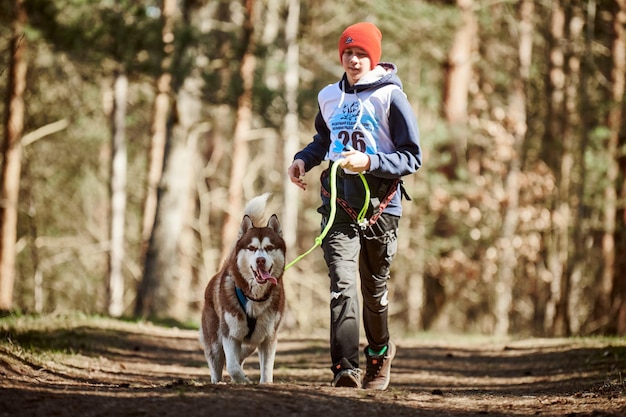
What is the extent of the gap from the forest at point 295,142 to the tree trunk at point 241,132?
7cm

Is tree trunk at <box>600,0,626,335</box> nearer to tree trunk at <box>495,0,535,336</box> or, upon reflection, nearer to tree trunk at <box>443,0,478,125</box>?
tree trunk at <box>495,0,535,336</box>

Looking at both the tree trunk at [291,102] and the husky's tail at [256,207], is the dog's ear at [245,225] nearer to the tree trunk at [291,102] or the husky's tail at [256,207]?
the husky's tail at [256,207]

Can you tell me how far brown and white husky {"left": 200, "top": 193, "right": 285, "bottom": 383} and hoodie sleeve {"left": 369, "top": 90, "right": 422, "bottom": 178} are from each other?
106 cm

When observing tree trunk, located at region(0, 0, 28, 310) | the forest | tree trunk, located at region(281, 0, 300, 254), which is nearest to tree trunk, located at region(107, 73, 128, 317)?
the forest

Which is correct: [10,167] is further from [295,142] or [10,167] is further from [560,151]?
[560,151]

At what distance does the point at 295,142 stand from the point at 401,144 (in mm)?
18585

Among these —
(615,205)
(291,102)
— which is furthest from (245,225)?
(615,205)

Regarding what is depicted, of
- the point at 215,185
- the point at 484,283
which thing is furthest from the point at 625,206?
the point at 215,185

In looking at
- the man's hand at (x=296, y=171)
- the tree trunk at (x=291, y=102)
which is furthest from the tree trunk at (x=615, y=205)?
the man's hand at (x=296, y=171)

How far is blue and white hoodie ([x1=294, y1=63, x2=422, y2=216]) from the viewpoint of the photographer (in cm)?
605

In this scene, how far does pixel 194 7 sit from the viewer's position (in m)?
17.4

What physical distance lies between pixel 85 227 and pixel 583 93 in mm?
17641

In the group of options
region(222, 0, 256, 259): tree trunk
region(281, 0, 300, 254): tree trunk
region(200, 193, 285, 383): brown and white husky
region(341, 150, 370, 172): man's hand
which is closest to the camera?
region(341, 150, 370, 172): man's hand

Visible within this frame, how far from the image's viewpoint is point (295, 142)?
24.6 m
